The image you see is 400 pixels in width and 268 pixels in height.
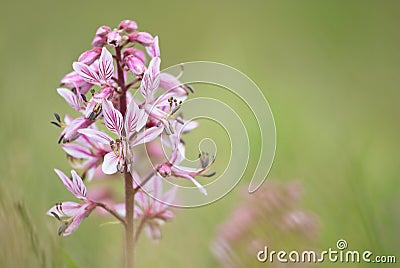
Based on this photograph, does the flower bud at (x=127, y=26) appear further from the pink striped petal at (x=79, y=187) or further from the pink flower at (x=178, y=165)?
the pink striped petal at (x=79, y=187)

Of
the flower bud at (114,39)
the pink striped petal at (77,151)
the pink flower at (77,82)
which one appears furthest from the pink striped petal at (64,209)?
the flower bud at (114,39)

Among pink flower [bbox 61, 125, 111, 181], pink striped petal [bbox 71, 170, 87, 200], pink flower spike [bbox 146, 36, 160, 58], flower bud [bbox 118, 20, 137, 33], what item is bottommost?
pink striped petal [bbox 71, 170, 87, 200]

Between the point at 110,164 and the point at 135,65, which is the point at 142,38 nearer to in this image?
the point at 135,65

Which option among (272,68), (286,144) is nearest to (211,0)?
(272,68)

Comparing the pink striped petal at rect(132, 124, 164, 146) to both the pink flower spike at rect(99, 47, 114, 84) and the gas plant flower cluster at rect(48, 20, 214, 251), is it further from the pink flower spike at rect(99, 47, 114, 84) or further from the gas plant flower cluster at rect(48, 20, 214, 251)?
the pink flower spike at rect(99, 47, 114, 84)

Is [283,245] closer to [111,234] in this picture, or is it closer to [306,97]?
[111,234]

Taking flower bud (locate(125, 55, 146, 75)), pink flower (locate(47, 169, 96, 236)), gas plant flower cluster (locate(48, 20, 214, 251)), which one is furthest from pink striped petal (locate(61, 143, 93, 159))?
flower bud (locate(125, 55, 146, 75))
